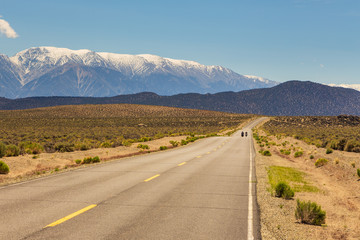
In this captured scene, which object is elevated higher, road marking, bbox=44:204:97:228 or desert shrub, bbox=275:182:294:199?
road marking, bbox=44:204:97:228

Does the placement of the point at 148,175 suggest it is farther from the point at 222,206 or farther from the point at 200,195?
the point at 222,206

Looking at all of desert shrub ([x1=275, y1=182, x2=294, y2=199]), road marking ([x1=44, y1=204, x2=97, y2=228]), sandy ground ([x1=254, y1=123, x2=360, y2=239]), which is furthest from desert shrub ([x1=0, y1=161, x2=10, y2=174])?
desert shrub ([x1=275, y1=182, x2=294, y2=199])

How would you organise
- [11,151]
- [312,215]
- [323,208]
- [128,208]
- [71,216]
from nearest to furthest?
[71,216], [312,215], [128,208], [323,208], [11,151]

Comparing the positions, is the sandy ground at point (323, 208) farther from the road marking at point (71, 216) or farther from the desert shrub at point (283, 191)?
the road marking at point (71, 216)

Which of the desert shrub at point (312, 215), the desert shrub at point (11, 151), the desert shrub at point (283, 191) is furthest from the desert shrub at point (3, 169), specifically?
the desert shrub at point (312, 215)

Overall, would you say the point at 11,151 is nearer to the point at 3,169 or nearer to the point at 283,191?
the point at 3,169

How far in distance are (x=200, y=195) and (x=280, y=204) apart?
2496 millimetres

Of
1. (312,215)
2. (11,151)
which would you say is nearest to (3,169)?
(11,151)

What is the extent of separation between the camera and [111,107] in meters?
155

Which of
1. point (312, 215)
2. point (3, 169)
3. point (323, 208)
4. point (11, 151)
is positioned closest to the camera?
point (312, 215)

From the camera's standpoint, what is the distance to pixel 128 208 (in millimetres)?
8461

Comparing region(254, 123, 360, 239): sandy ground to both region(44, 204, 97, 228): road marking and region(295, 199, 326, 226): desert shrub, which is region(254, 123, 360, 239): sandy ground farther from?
region(44, 204, 97, 228): road marking

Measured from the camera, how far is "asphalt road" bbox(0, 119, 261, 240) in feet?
21.6

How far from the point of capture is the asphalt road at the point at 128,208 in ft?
21.6
